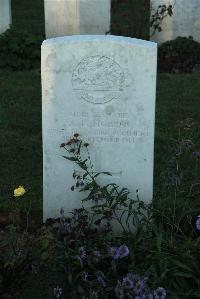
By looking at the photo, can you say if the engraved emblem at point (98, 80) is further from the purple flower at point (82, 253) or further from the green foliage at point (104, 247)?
the purple flower at point (82, 253)

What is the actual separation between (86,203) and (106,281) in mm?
860

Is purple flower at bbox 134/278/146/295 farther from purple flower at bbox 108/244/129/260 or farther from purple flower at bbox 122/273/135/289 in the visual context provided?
purple flower at bbox 108/244/129/260

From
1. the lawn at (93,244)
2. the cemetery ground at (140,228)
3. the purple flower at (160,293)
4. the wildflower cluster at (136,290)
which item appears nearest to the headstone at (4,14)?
the cemetery ground at (140,228)

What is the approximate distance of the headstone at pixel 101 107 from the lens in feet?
12.9

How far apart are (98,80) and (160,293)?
1.45m

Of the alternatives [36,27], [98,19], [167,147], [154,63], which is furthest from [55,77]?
[36,27]

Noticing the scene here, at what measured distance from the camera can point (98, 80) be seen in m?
3.99

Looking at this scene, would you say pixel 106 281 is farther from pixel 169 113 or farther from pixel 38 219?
pixel 169 113

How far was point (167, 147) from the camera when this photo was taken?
5973 mm

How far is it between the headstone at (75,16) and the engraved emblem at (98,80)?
19.3ft

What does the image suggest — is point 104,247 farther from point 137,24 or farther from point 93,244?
point 137,24

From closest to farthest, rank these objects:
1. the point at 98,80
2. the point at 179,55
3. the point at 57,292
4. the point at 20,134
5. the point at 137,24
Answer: the point at 57,292
the point at 98,80
the point at 20,134
the point at 179,55
the point at 137,24

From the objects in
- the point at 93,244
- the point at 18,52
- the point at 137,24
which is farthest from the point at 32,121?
the point at 137,24

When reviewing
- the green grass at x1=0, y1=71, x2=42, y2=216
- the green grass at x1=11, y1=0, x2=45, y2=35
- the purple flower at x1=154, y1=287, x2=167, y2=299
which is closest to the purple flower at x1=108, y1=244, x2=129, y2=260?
the purple flower at x1=154, y1=287, x2=167, y2=299
